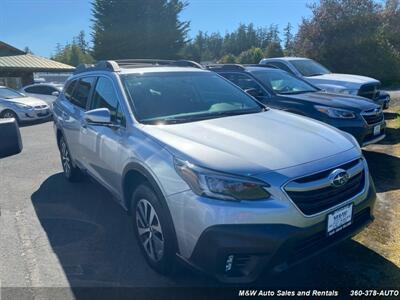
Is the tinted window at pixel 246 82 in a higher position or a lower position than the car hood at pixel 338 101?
higher

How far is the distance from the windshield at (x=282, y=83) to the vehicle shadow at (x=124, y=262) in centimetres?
391

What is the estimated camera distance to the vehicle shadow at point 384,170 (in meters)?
4.93

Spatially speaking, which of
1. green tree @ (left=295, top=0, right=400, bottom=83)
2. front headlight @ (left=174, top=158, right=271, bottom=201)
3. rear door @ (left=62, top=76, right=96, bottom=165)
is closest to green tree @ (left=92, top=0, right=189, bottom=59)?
green tree @ (left=295, top=0, right=400, bottom=83)

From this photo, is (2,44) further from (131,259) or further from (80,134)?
(131,259)

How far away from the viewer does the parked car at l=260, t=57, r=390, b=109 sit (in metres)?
8.98

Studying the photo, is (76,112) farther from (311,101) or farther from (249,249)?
(311,101)

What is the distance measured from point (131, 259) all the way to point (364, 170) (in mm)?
2297

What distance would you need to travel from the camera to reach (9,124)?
70.1 inches

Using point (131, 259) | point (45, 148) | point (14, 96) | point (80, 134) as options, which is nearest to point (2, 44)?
point (14, 96)

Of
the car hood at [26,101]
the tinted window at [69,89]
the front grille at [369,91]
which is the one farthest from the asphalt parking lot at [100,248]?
the car hood at [26,101]

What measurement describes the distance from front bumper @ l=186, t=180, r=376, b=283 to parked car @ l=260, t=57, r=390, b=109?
7.14 metres

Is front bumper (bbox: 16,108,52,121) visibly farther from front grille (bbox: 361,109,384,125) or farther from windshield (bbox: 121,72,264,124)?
front grille (bbox: 361,109,384,125)

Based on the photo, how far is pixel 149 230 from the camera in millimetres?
3148

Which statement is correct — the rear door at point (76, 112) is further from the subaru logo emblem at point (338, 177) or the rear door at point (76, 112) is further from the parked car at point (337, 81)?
the parked car at point (337, 81)
